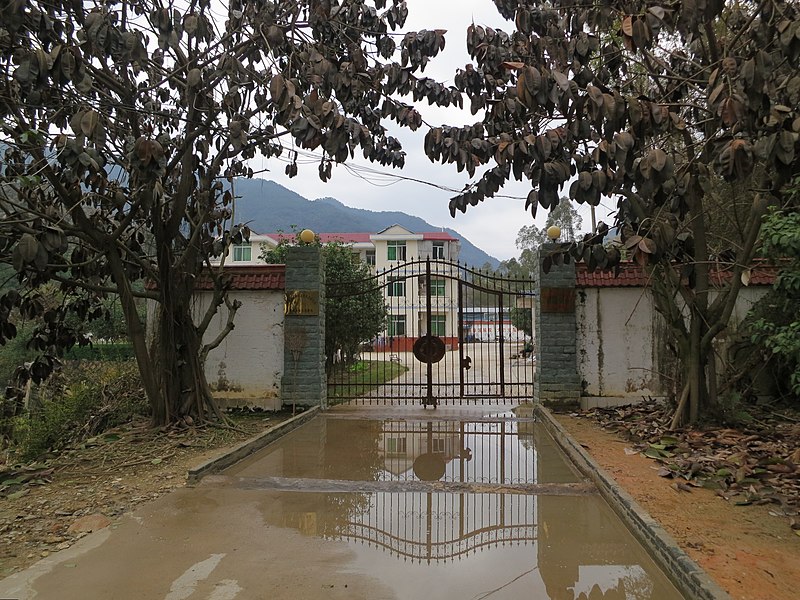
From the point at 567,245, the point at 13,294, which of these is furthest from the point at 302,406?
the point at 567,245

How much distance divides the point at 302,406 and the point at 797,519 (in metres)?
7.28

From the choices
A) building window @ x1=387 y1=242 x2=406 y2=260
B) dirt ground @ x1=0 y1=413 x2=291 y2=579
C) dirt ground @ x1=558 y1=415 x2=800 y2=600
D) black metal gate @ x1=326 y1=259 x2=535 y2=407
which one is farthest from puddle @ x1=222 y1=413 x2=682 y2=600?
building window @ x1=387 y1=242 x2=406 y2=260

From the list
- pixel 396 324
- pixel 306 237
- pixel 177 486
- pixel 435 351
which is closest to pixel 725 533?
pixel 177 486

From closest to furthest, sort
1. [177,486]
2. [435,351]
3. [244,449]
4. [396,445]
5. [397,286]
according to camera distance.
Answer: [177,486] < [244,449] < [396,445] < [435,351] < [397,286]

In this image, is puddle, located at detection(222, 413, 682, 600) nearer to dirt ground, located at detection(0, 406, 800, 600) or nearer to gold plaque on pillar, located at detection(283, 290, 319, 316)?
dirt ground, located at detection(0, 406, 800, 600)

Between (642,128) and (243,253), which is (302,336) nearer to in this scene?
(642,128)

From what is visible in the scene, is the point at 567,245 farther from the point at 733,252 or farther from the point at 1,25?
the point at 1,25

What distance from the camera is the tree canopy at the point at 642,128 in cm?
448

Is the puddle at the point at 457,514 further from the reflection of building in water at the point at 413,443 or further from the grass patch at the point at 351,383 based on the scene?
the grass patch at the point at 351,383

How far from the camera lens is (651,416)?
8641mm

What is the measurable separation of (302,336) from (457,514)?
5.65 meters

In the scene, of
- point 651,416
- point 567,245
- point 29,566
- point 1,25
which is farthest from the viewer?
point 651,416

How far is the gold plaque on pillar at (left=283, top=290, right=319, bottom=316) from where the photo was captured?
10.1m

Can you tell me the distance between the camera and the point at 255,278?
10266 millimetres
